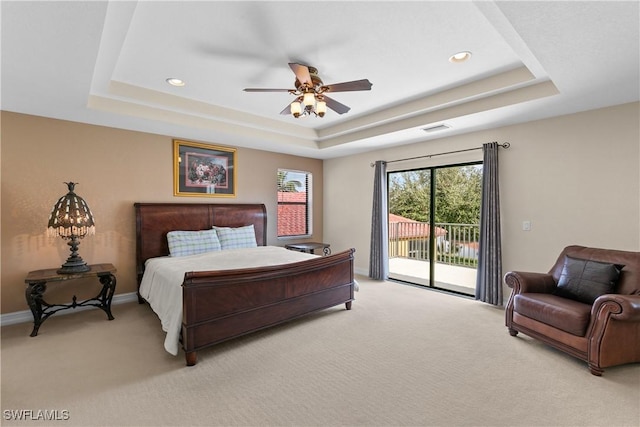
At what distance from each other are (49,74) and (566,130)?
540cm

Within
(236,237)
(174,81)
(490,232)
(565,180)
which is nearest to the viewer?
(174,81)

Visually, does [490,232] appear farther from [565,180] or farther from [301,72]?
[301,72]

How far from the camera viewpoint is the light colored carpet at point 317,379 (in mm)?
1942

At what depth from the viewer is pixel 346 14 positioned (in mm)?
2133

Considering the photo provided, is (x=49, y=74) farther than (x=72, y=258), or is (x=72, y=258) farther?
(x=72, y=258)

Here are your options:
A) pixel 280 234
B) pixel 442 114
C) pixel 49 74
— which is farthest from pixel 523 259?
pixel 49 74

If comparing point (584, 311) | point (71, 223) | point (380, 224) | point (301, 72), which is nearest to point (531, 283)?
point (584, 311)

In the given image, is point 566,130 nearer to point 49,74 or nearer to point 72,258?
point 49,74

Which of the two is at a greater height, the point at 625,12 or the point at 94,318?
the point at 625,12

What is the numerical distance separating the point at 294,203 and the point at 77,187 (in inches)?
144

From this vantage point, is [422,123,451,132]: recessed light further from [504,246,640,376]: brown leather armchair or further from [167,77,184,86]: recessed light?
[167,77,184,86]: recessed light

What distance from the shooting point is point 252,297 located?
2979mm

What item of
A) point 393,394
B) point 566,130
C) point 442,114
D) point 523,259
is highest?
point 442,114

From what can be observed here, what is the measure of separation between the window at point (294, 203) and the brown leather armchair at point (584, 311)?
414 centimetres
